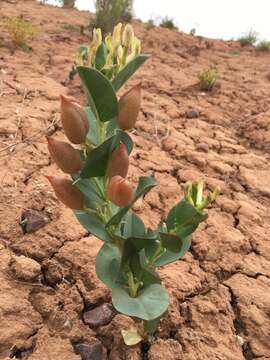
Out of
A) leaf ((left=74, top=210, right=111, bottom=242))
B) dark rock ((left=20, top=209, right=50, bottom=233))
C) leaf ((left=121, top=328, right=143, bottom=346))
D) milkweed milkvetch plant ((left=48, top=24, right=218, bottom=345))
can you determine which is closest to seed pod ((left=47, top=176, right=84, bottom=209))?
milkweed milkvetch plant ((left=48, top=24, right=218, bottom=345))

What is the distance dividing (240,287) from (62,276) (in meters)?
0.77

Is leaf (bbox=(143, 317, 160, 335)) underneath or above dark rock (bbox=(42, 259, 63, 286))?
above

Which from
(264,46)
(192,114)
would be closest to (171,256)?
(192,114)

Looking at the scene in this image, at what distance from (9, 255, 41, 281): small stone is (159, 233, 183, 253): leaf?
0.67 meters

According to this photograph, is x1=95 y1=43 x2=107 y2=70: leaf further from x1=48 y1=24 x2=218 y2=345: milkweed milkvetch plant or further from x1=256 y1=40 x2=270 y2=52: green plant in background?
x1=256 y1=40 x2=270 y2=52: green plant in background

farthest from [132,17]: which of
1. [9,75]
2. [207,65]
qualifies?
[9,75]

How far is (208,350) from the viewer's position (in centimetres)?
163

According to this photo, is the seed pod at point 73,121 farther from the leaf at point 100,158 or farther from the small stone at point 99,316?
the small stone at point 99,316

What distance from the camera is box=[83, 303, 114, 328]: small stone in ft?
5.40

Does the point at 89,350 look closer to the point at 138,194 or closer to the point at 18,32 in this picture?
the point at 138,194

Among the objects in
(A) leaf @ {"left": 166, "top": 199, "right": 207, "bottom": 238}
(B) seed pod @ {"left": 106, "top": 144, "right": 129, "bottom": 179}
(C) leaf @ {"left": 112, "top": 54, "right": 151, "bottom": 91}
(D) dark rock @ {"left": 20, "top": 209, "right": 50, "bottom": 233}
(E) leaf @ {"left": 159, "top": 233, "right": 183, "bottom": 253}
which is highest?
(C) leaf @ {"left": 112, "top": 54, "right": 151, "bottom": 91}

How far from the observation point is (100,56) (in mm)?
1262

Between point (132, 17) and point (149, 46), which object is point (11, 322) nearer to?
point (149, 46)

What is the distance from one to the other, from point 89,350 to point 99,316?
153 millimetres
